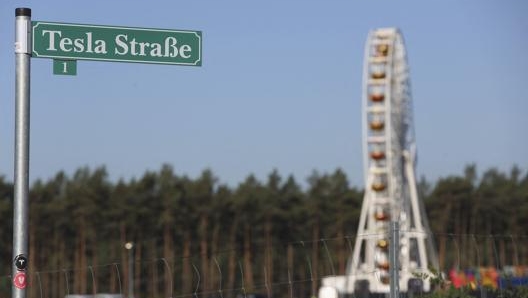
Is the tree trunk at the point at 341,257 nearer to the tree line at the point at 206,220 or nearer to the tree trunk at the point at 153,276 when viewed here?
the tree line at the point at 206,220

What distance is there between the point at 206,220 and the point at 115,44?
70981 millimetres

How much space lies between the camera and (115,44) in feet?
38.0

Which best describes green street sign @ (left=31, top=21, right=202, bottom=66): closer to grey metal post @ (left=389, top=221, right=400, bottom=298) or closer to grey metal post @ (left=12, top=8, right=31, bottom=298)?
grey metal post @ (left=12, top=8, right=31, bottom=298)

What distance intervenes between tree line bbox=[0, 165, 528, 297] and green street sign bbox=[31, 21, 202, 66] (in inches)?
2452

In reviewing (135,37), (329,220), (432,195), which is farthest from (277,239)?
(135,37)

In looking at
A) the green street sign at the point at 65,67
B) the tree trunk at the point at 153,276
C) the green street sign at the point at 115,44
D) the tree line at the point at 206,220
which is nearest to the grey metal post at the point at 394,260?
the green street sign at the point at 115,44

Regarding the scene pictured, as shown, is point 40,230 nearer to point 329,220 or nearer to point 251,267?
point 251,267

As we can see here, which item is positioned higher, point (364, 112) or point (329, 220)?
point (364, 112)

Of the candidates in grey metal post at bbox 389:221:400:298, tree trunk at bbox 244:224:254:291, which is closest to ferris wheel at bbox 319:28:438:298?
tree trunk at bbox 244:224:254:291

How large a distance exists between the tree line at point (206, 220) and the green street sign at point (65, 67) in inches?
2463

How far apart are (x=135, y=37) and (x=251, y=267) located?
2599 inches

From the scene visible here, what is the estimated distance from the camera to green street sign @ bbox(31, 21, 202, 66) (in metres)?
11.3

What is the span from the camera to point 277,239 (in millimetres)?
82938

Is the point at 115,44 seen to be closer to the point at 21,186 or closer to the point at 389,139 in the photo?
the point at 21,186
